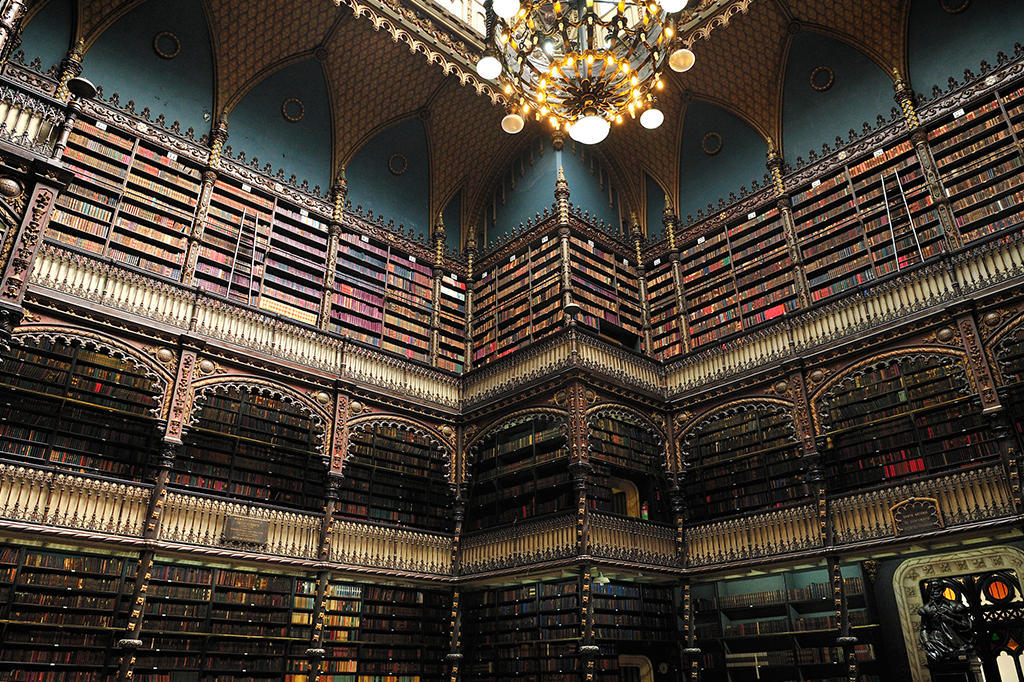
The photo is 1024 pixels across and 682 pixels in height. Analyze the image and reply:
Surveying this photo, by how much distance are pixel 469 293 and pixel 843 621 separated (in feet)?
A: 23.5

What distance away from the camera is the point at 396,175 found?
457 inches

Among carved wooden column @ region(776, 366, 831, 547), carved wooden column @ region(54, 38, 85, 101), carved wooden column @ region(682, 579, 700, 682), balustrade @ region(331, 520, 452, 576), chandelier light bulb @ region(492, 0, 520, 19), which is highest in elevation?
carved wooden column @ region(54, 38, 85, 101)

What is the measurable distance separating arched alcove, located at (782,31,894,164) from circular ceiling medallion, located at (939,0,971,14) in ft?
3.27

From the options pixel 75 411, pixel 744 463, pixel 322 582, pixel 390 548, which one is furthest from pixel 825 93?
pixel 75 411

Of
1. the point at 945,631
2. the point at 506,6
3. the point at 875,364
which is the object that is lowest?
the point at 945,631

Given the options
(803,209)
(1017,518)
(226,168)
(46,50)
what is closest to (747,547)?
(1017,518)

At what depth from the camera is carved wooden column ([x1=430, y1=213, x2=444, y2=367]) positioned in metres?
10.7

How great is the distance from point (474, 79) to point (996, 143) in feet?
22.8

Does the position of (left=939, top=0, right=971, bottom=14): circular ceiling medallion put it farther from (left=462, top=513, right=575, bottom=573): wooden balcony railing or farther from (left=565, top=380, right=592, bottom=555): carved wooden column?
(left=462, top=513, right=575, bottom=573): wooden balcony railing

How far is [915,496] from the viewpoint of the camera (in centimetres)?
709

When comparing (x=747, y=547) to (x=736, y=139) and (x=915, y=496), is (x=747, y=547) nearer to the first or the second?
(x=915, y=496)

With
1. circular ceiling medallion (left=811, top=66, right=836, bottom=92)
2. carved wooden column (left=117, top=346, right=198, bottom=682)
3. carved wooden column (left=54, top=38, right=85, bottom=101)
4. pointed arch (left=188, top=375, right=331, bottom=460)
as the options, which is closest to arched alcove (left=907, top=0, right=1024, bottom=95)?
circular ceiling medallion (left=811, top=66, right=836, bottom=92)

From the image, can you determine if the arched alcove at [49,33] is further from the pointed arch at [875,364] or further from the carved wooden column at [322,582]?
the pointed arch at [875,364]

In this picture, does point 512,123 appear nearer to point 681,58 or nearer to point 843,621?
point 681,58
